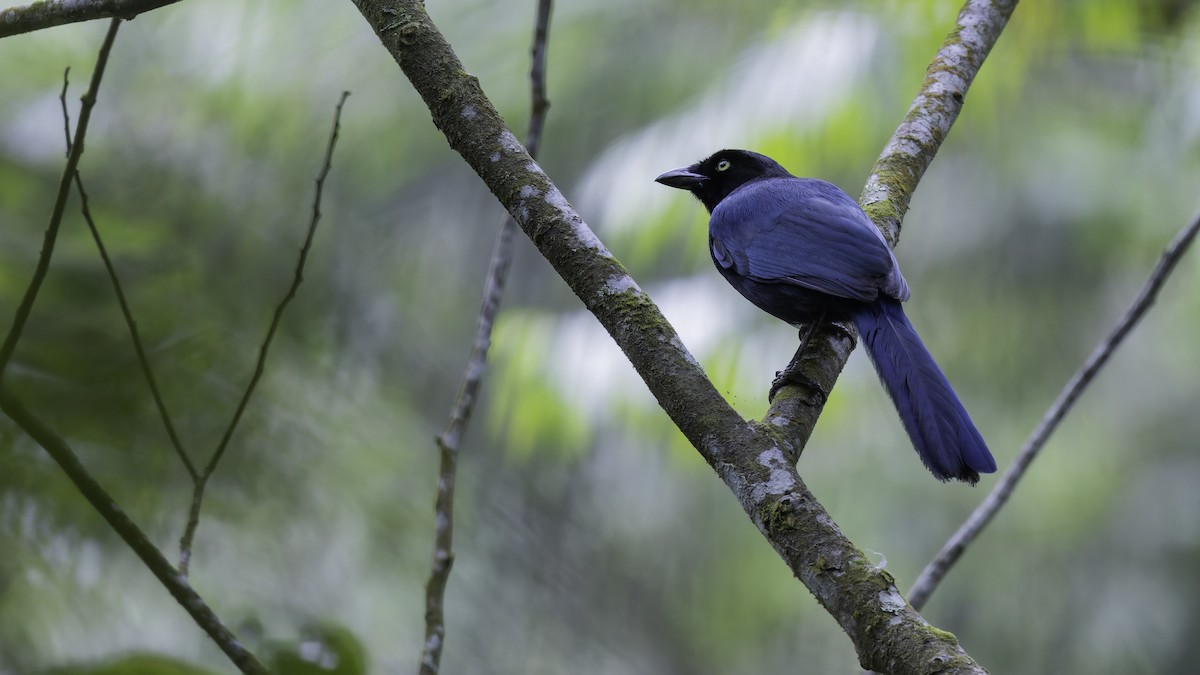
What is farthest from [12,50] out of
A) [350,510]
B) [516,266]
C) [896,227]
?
[896,227]

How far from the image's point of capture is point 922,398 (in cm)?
263

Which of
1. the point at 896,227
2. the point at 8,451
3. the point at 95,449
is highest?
the point at 896,227

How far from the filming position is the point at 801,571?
1.87 m

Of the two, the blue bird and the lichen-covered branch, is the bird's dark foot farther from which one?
the lichen-covered branch

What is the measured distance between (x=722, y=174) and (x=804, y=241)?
3.85 ft

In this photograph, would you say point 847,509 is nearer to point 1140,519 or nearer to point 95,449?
point 1140,519

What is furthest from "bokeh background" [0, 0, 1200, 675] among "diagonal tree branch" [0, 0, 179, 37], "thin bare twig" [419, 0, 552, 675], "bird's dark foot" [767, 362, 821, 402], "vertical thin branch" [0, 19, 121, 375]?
"bird's dark foot" [767, 362, 821, 402]

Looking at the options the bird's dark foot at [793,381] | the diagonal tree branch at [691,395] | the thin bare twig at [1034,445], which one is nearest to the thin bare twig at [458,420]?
the diagonal tree branch at [691,395]

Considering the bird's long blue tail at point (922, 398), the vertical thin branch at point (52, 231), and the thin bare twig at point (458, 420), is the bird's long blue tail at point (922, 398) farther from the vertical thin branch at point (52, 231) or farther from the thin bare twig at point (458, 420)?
the vertical thin branch at point (52, 231)

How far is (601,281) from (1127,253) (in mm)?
8822

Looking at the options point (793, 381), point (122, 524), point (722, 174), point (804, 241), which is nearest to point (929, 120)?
point (804, 241)

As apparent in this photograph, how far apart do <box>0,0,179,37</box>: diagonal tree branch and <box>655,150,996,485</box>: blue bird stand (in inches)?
77.8

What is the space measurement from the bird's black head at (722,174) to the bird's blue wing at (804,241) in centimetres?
29

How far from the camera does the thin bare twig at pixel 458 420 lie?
9.12ft
